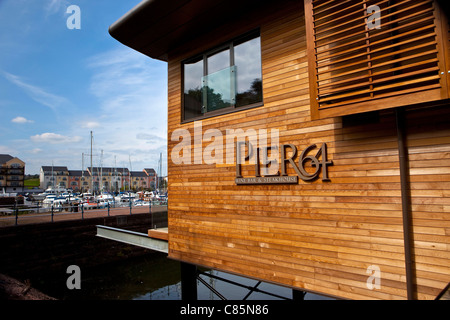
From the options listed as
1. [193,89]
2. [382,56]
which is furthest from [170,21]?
[382,56]

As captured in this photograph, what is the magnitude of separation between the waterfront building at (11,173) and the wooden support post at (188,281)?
97372 mm

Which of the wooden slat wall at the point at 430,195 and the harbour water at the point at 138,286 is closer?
the wooden slat wall at the point at 430,195

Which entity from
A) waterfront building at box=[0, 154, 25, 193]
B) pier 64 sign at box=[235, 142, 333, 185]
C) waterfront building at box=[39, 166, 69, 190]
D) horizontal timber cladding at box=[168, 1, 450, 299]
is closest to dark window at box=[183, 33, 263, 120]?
horizontal timber cladding at box=[168, 1, 450, 299]

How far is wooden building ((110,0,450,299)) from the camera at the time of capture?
364 centimetres

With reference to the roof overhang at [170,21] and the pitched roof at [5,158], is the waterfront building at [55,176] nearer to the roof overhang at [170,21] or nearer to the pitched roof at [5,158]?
the pitched roof at [5,158]

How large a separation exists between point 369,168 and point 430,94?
1255 mm

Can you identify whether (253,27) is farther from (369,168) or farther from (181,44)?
(369,168)

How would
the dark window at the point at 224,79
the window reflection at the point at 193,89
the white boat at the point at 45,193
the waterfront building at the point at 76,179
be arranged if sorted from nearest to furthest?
1. the dark window at the point at 224,79
2. the window reflection at the point at 193,89
3. the white boat at the point at 45,193
4. the waterfront building at the point at 76,179

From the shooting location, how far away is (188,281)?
7.96 metres

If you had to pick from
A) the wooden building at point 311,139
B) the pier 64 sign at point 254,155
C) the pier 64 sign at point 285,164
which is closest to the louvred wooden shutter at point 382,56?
the wooden building at point 311,139

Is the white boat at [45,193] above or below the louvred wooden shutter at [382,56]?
below

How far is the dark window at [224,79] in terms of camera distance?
586 cm
